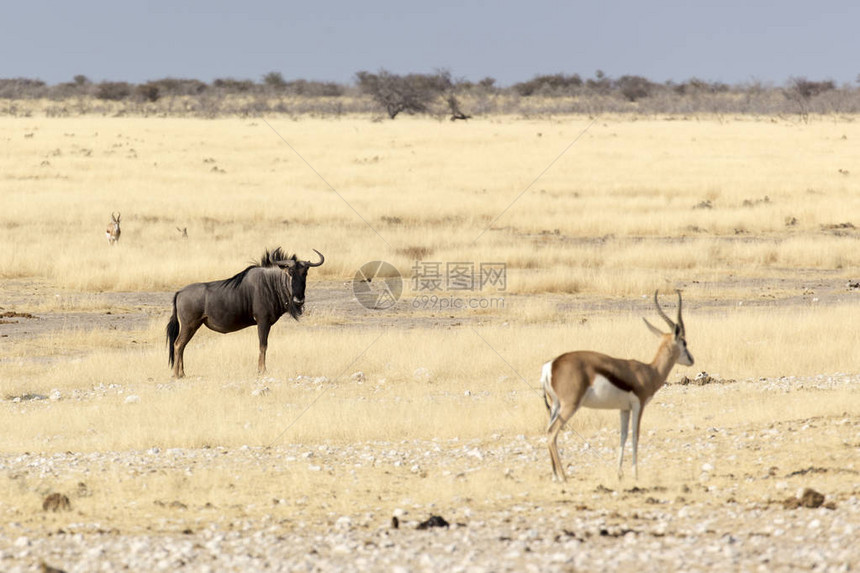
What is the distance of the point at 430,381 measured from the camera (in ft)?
42.4

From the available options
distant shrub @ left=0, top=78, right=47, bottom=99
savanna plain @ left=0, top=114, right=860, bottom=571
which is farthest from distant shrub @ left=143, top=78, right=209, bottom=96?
savanna plain @ left=0, top=114, right=860, bottom=571

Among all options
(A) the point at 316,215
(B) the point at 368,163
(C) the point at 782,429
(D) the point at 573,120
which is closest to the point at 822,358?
(C) the point at 782,429

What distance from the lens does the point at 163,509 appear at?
733cm

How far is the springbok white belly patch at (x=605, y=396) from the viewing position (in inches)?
288

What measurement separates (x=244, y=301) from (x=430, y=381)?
275 cm

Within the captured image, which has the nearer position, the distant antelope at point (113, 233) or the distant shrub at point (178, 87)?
the distant antelope at point (113, 233)

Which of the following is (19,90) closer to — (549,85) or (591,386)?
(549,85)

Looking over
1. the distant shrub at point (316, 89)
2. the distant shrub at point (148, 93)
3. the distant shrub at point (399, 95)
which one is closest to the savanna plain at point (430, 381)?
the distant shrub at point (399, 95)

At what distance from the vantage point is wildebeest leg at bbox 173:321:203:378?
13.3m

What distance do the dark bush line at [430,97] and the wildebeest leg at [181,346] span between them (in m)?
59.4

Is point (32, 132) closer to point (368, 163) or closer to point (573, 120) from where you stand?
point (368, 163)

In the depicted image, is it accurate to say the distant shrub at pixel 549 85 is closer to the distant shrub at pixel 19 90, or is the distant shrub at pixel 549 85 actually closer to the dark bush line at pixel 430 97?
the dark bush line at pixel 430 97

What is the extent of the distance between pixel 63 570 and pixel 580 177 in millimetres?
32610

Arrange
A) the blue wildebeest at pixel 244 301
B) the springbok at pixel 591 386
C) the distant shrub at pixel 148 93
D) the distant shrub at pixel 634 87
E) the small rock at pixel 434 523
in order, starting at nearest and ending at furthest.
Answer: the small rock at pixel 434 523 → the springbok at pixel 591 386 → the blue wildebeest at pixel 244 301 → the distant shrub at pixel 148 93 → the distant shrub at pixel 634 87
